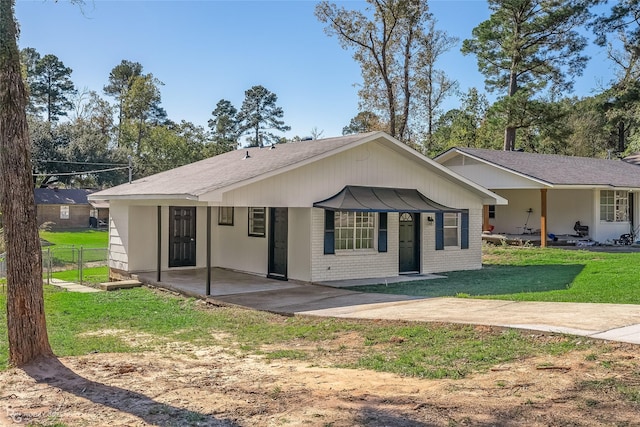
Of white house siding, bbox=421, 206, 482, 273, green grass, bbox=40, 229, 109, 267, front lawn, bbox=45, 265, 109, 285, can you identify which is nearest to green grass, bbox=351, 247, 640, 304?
white house siding, bbox=421, 206, 482, 273

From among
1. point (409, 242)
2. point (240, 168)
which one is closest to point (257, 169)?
point (240, 168)

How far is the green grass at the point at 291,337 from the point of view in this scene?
670 cm

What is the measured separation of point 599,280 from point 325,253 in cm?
643

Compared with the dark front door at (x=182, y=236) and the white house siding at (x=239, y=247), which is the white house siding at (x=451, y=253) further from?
the dark front door at (x=182, y=236)

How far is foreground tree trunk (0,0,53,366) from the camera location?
6.49 m

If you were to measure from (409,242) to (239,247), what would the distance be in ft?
15.5

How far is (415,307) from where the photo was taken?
33.8 feet

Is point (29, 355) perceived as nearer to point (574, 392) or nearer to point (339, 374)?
point (339, 374)

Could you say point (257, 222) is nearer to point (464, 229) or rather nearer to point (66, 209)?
point (464, 229)

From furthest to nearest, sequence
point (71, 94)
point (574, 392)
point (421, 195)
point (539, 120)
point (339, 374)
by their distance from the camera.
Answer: point (71, 94) → point (539, 120) → point (421, 195) → point (339, 374) → point (574, 392)

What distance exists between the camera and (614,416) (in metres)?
4.52

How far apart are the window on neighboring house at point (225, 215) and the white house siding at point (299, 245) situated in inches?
110

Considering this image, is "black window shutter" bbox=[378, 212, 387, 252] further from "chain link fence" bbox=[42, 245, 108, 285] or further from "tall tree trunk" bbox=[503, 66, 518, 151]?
"tall tree trunk" bbox=[503, 66, 518, 151]

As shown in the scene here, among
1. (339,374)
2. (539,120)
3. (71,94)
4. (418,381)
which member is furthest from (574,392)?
(71,94)
